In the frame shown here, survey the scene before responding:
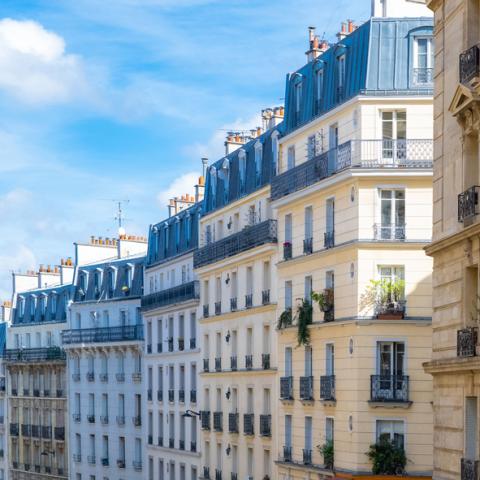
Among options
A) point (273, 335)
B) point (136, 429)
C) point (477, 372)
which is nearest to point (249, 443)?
point (273, 335)

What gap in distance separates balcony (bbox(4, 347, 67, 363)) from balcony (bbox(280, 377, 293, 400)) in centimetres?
3434

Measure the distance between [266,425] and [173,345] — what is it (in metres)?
15.5

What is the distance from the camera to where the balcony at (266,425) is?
45156mm

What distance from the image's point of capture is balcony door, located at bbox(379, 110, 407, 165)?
37844mm

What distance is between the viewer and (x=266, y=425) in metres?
45.4

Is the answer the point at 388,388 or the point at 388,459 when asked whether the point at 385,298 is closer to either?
the point at 388,388

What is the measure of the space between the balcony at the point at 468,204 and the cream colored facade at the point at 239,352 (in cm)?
2152

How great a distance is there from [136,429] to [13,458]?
Result: 63.3 feet

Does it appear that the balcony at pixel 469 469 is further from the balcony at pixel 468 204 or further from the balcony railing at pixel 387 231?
the balcony railing at pixel 387 231

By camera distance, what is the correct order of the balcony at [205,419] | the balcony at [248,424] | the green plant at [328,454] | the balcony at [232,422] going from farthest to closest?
the balcony at [205,419]
the balcony at [232,422]
the balcony at [248,424]
the green plant at [328,454]

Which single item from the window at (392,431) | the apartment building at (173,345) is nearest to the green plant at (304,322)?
the window at (392,431)

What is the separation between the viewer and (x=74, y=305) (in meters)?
75.2

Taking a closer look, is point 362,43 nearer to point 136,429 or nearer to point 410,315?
point 410,315

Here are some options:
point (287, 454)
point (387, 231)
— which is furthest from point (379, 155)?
Answer: point (287, 454)
